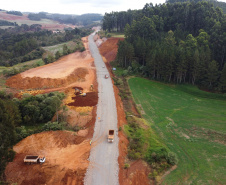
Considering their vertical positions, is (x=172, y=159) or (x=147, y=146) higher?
(x=172, y=159)

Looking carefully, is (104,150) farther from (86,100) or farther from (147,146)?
(86,100)

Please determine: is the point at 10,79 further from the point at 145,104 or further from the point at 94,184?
the point at 94,184

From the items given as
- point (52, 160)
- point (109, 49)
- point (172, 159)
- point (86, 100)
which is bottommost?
point (52, 160)

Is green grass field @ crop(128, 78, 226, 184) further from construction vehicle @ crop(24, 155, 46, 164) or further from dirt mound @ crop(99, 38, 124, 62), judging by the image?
dirt mound @ crop(99, 38, 124, 62)

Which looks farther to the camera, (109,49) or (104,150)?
(109,49)

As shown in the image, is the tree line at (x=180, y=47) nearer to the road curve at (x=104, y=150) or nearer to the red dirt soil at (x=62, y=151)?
the road curve at (x=104, y=150)

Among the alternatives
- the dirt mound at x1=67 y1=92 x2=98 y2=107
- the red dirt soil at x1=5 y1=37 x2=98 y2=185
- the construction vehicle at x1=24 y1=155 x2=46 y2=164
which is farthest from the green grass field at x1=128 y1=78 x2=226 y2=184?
the construction vehicle at x1=24 y1=155 x2=46 y2=164

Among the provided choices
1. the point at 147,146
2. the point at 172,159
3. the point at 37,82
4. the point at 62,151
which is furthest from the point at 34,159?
the point at 37,82

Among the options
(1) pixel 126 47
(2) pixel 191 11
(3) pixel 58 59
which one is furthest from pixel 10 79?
(2) pixel 191 11
